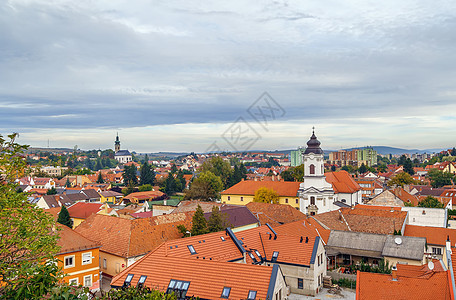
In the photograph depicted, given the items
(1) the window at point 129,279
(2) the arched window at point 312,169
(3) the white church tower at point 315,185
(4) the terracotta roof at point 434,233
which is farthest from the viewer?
(2) the arched window at point 312,169

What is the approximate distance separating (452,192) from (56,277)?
7642 cm

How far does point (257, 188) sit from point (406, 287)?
157 feet

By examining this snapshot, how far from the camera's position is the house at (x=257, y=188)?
6138cm

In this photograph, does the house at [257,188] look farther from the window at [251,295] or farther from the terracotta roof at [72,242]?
the window at [251,295]

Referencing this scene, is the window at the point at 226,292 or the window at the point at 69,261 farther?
the window at the point at 69,261

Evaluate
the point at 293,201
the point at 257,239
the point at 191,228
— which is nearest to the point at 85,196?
the point at 293,201

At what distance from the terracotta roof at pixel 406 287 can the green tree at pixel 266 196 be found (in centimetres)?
4208

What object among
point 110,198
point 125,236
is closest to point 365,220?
point 125,236

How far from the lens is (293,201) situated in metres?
61.0

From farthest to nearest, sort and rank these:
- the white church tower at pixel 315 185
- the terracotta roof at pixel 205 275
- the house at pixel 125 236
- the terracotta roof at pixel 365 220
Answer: the white church tower at pixel 315 185 → the terracotta roof at pixel 365 220 → the house at pixel 125 236 → the terracotta roof at pixel 205 275

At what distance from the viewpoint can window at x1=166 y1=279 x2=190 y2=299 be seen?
1994cm

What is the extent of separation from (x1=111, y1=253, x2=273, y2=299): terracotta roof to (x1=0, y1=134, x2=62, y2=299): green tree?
979 cm

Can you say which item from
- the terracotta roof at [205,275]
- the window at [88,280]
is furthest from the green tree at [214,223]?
the window at [88,280]

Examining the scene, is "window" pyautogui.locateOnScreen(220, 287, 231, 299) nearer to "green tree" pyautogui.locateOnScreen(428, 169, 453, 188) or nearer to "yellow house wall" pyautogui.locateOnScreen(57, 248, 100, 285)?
"yellow house wall" pyautogui.locateOnScreen(57, 248, 100, 285)
